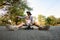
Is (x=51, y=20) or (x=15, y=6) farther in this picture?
(x=15, y=6)

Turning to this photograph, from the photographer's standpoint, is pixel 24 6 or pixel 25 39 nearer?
pixel 25 39

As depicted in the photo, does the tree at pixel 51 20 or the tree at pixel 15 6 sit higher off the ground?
the tree at pixel 15 6

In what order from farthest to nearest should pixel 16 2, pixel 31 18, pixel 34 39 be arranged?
pixel 16 2 → pixel 31 18 → pixel 34 39

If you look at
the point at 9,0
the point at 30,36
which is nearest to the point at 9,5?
the point at 9,0

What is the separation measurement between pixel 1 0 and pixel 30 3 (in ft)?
2.33

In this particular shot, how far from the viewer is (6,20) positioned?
3.88 metres

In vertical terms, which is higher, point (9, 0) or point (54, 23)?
point (9, 0)

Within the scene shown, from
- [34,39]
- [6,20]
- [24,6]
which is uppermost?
[24,6]

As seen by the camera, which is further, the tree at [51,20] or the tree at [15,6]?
the tree at [15,6]

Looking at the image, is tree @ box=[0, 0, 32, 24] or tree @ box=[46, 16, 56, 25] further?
tree @ box=[0, 0, 32, 24]

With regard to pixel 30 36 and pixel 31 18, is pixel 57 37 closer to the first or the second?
pixel 30 36

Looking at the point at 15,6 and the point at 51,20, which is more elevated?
the point at 15,6

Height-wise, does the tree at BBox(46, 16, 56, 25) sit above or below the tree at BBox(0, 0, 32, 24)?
below

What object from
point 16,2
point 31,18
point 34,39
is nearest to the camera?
point 34,39
